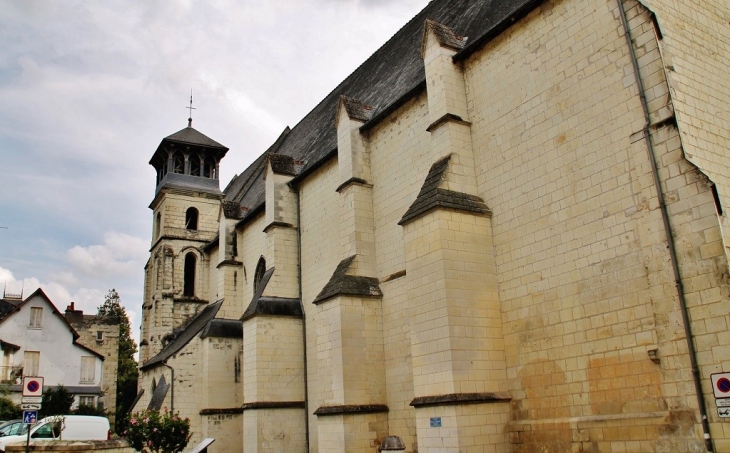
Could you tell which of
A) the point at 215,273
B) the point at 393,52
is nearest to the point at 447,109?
the point at 393,52

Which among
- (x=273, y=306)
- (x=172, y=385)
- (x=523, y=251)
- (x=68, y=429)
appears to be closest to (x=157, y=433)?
(x=68, y=429)

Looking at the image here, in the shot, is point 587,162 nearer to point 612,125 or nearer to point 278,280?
point 612,125

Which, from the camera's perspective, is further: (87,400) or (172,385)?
(87,400)

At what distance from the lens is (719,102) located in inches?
380

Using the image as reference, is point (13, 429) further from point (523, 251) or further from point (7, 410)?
point (523, 251)

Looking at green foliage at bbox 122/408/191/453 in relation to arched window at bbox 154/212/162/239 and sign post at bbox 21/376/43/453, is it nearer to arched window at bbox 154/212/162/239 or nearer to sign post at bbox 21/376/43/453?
sign post at bbox 21/376/43/453

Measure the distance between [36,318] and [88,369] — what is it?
3.74 metres

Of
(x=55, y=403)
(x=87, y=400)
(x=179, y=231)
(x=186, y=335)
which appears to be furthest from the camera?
(x=87, y=400)

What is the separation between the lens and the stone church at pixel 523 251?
8.27 meters

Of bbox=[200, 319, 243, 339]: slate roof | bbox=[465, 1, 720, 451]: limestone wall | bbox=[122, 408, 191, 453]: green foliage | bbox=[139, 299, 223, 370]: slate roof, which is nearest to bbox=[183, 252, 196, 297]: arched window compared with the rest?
bbox=[139, 299, 223, 370]: slate roof

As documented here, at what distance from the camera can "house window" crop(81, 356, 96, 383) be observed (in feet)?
105

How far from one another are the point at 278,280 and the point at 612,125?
11087mm

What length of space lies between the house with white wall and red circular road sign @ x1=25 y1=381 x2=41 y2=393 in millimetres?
21361

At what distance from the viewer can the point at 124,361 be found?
1929 inches
